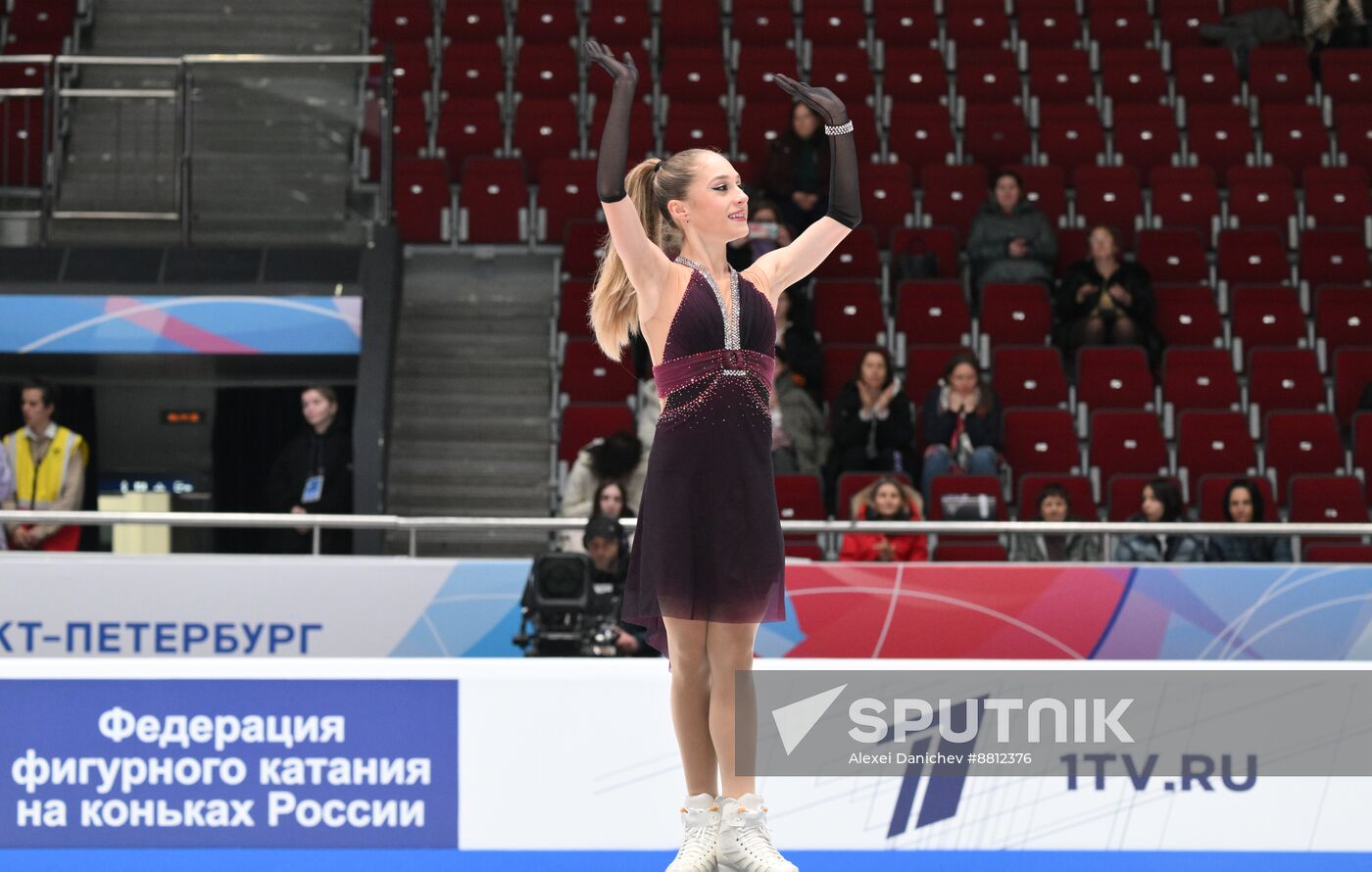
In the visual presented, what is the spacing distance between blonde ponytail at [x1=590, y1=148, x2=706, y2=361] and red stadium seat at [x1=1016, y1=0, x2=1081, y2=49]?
30.7 feet

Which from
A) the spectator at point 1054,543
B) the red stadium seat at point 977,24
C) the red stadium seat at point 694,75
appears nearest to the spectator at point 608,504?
the spectator at point 1054,543

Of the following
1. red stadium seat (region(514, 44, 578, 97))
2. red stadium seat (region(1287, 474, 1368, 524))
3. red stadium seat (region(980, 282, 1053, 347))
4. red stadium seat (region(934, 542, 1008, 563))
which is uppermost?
red stadium seat (region(514, 44, 578, 97))

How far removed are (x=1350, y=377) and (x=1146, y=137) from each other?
248 centimetres

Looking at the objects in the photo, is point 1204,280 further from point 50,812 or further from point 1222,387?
point 50,812

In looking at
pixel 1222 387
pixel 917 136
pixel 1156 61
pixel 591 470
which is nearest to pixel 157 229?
pixel 591 470

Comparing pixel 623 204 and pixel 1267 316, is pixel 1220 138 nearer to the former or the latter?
pixel 1267 316

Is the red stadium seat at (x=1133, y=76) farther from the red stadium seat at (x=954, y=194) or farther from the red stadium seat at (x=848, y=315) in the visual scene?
the red stadium seat at (x=848, y=315)

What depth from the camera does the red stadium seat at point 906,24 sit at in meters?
11.9

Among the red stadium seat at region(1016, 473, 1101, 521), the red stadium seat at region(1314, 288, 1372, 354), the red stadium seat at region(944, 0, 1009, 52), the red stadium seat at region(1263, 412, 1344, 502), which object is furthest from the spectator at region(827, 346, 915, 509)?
the red stadium seat at region(944, 0, 1009, 52)

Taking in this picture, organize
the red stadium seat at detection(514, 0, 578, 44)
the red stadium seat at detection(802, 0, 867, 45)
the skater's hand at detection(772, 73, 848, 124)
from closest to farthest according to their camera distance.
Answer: the skater's hand at detection(772, 73, 848, 124)
the red stadium seat at detection(514, 0, 578, 44)
the red stadium seat at detection(802, 0, 867, 45)

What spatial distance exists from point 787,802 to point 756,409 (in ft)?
3.14

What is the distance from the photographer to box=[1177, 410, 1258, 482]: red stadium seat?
8.69 m

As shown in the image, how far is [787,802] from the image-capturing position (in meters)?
3.57

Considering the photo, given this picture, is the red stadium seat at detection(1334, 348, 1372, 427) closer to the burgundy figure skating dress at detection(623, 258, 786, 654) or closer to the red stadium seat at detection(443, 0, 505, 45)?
the red stadium seat at detection(443, 0, 505, 45)
